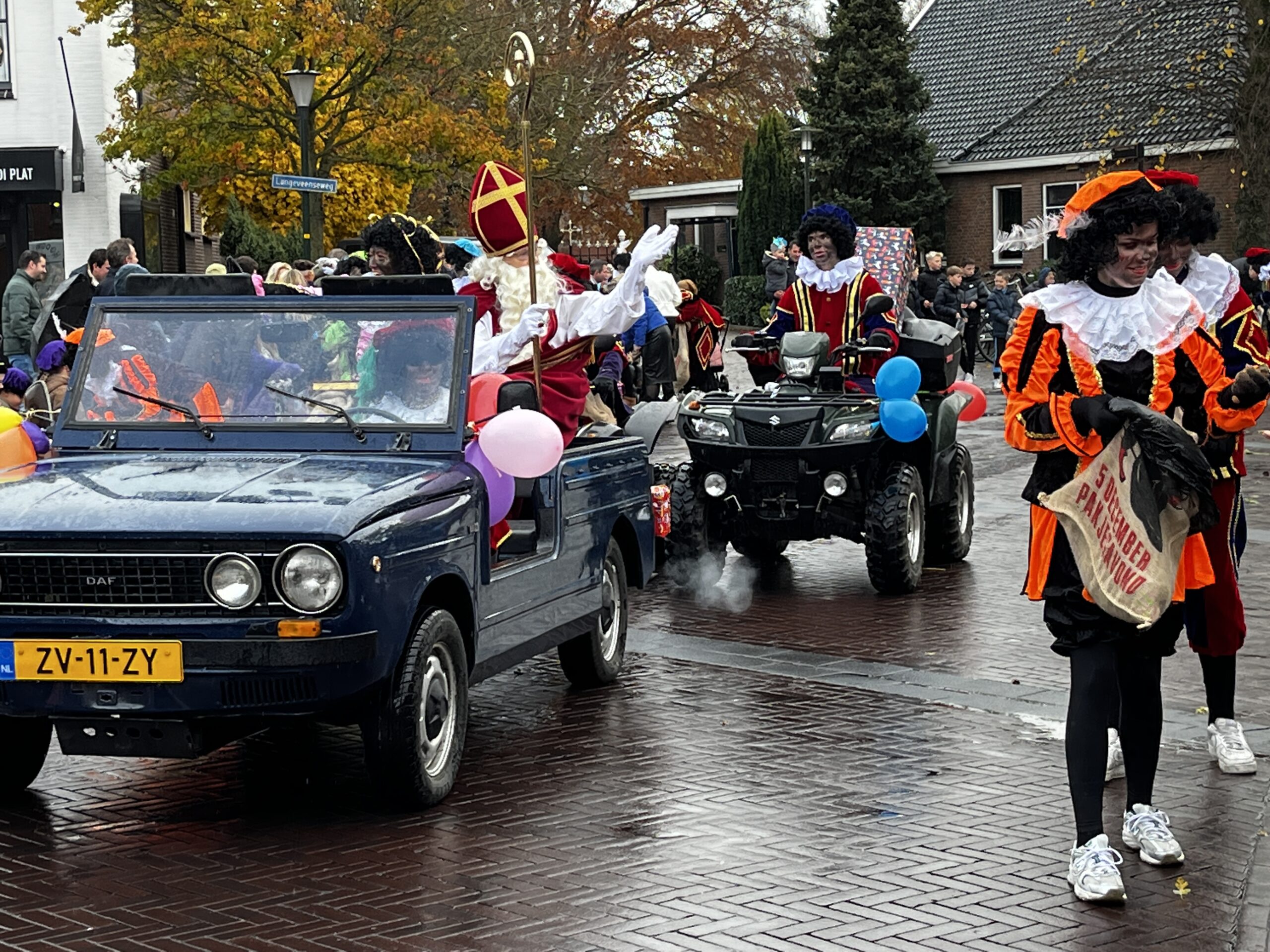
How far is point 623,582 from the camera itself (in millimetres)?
8617

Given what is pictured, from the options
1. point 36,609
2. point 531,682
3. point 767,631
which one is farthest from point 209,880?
point 767,631

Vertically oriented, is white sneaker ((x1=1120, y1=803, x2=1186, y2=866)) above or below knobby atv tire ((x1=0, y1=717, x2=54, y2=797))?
below

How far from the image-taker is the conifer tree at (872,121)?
44594mm

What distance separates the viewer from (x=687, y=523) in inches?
440

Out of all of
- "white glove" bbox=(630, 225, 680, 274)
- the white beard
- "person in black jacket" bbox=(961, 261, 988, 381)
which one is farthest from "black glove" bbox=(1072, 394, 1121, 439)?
"person in black jacket" bbox=(961, 261, 988, 381)

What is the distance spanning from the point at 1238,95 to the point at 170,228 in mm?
18788

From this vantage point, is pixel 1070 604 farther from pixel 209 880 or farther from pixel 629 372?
pixel 629 372

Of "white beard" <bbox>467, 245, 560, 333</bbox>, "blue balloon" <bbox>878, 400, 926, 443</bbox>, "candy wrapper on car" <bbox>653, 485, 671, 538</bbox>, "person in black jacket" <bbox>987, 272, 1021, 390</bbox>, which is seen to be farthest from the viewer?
"person in black jacket" <bbox>987, 272, 1021, 390</bbox>

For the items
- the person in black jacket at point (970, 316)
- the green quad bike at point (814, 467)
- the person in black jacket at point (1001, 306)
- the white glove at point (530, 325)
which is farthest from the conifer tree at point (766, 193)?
the white glove at point (530, 325)

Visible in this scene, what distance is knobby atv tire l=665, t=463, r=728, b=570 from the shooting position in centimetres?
1119

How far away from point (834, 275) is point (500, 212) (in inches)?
136

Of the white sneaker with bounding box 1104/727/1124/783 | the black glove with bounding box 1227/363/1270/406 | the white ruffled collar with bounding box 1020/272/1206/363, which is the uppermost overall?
the white ruffled collar with bounding box 1020/272/1206/363

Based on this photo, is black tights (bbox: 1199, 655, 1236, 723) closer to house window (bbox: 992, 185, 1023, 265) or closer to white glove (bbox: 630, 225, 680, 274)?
white glove (bbox: 630, 225, 680, 274)

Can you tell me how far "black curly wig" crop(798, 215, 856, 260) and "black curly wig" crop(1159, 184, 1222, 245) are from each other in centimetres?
522
